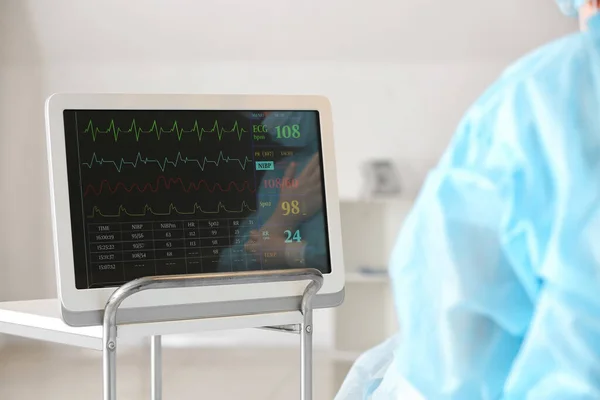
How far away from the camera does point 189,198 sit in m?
1.59

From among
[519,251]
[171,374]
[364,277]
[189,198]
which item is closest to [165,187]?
[189,198]

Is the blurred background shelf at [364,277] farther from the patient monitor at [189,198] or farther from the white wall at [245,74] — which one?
the patient monitor at [189,198]

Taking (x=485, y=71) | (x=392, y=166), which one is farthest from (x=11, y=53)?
(x=485, y=71)

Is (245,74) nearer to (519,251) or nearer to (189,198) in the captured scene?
(189,198)

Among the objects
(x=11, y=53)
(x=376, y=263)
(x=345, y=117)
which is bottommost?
(x=376, y=263)

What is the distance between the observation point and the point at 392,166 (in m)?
5.00

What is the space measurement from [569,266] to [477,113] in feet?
0.64

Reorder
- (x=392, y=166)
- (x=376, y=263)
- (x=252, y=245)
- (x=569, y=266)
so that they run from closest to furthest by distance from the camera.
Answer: (x=569, y=266) → (x=252, y=245) → (x=376, y=263) → (x=392, y=166)

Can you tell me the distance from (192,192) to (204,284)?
198mm

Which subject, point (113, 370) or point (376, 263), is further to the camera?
point (376, 263)

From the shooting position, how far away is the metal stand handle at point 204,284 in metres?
1.43

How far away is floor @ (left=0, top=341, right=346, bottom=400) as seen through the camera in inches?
162

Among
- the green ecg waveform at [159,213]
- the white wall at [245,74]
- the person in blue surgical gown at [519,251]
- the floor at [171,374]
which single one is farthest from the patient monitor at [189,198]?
the white wall at [245,74]

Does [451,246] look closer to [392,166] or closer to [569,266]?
[569,266]
